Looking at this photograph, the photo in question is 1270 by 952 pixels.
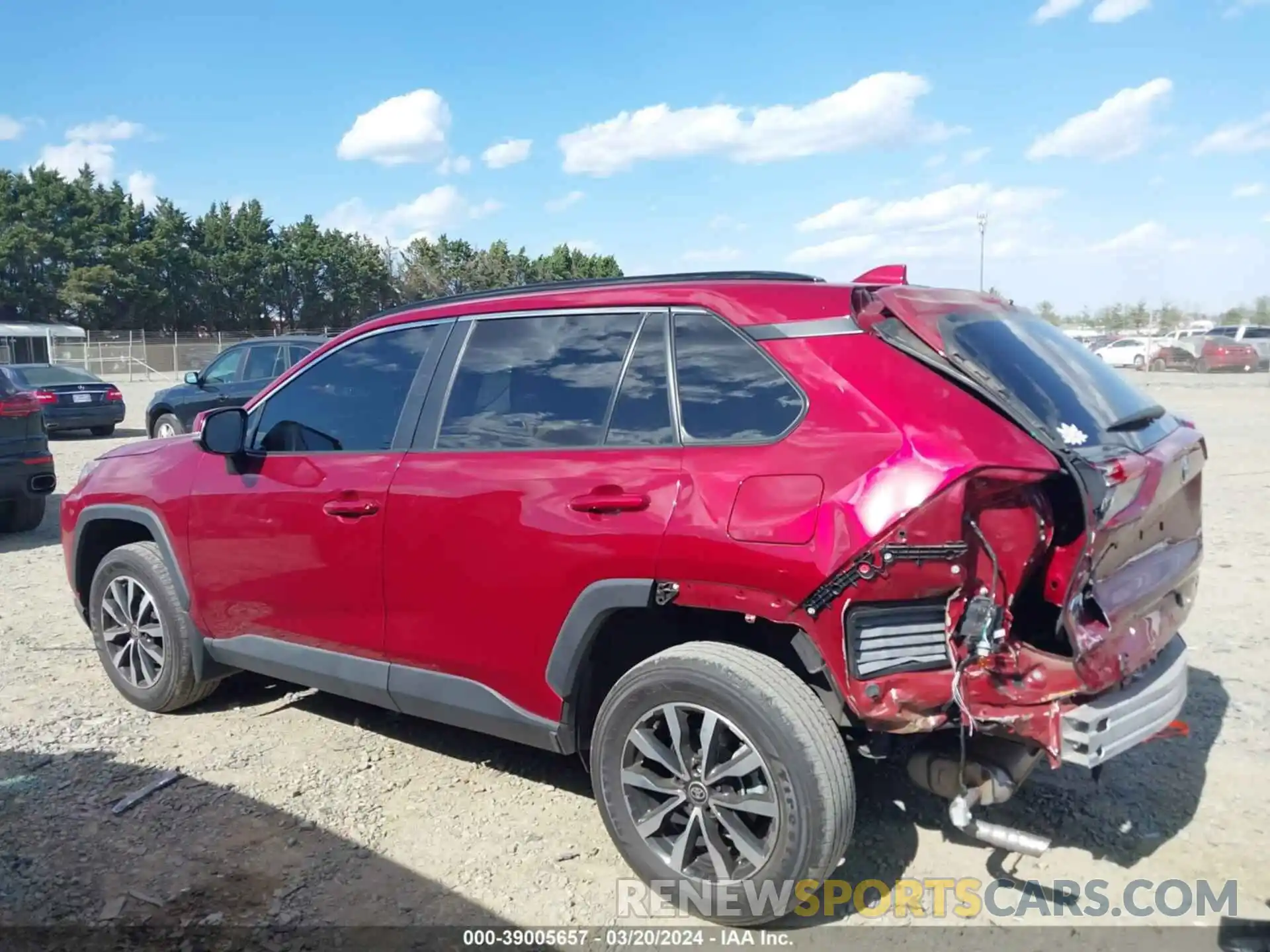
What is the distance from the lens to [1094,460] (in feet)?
9.16

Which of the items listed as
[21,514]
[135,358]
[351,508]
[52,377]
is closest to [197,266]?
[135,358]

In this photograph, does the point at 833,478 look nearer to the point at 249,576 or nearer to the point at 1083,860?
the point at 1083,860

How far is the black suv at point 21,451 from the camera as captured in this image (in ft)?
27.8

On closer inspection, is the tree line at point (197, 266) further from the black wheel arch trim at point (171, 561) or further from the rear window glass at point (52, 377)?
the black wheel arch trim at point (171, 561)

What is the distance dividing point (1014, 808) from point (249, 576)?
10.3ft

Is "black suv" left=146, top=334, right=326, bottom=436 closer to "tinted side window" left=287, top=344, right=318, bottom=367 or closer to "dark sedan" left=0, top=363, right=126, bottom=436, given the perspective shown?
"tinted side window" left=287, top=344, right=318, bottom=367

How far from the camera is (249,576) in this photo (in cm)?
418

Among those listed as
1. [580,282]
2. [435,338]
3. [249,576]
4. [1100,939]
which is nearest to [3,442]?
[249,576]

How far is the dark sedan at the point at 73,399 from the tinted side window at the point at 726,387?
641 inches

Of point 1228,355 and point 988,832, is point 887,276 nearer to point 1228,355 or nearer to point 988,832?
point 988,832

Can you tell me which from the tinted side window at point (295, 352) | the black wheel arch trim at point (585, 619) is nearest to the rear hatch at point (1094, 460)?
the black wheel arch trim at point (585, 619)

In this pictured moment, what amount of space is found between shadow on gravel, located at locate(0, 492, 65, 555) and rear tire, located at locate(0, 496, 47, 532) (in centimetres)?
6

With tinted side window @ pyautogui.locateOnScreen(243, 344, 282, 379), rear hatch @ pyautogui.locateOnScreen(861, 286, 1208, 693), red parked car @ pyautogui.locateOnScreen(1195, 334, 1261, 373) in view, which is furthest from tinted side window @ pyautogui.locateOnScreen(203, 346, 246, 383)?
red parked car @ pyautogui.locateOnScreen(1195, 334, 1261, 373)

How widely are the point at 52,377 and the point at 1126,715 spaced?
60.9ft
